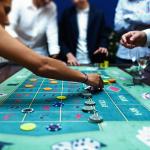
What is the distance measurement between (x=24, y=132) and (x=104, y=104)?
2.06ft

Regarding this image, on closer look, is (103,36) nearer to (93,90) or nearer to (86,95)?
(93,90)

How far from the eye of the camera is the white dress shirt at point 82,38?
4.15 meters

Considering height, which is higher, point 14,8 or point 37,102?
point 14,8

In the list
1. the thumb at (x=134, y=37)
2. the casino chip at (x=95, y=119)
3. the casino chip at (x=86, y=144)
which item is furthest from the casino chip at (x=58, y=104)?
the thumb at (x=134, y=37)

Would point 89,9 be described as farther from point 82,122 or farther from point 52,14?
point 82,122

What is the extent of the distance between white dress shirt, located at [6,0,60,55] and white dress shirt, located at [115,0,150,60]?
904mm

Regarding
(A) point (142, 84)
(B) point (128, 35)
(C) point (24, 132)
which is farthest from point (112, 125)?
(B) point (128, 35)

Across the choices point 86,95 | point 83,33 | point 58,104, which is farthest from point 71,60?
point 58,104

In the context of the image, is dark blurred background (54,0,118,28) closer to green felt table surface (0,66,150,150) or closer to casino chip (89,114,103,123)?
green felt table surface (0,66,150,150)

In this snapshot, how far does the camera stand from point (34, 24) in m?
4.13

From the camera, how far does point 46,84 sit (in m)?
2.42

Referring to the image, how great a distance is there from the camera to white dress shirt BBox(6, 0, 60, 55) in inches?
161

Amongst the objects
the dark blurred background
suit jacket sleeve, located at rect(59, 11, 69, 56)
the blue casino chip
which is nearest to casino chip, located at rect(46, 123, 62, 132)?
the blue casino chip

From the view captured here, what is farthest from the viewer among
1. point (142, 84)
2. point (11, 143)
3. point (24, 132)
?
point (142, 84)
